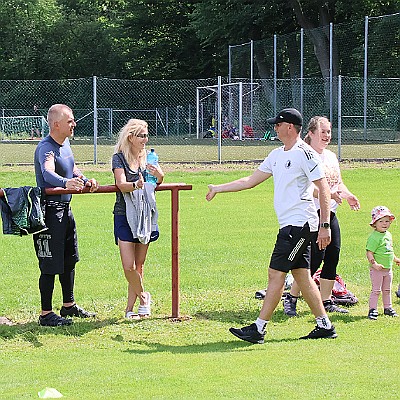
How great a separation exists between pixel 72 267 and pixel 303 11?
45453 millimetres

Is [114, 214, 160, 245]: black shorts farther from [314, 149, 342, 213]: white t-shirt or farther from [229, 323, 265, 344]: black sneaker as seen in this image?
[314, 149, 342, 213]: white t-shirt

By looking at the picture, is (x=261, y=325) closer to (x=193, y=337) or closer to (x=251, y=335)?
(x=251, y=335)

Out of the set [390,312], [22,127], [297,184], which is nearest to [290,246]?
[297,184]

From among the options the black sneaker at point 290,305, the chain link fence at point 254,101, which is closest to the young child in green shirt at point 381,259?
the black sneaker at point 290,305

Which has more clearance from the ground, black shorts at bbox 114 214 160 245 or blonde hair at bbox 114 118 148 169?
blonde hair at bbox 114 118 148 169

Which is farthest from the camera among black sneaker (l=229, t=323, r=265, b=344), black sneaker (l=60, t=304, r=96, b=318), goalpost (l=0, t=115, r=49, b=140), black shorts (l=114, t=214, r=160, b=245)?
goalpost (l=0, t=115, r=49, b=140)

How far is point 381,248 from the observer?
8227 millimetres

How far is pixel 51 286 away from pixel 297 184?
2449mm

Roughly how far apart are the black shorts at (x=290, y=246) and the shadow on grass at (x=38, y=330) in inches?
71.7

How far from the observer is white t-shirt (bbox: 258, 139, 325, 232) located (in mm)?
7195

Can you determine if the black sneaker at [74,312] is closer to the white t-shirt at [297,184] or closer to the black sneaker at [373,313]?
the white t-shirt at [297,184]

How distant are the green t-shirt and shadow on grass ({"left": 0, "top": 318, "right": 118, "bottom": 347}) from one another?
8.34 feet

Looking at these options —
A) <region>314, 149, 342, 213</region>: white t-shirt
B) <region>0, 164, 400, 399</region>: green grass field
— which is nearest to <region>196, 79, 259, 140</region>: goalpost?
<region>0, 164, 400, 399</region>: green grass field

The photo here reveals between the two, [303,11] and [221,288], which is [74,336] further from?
[303,11]
